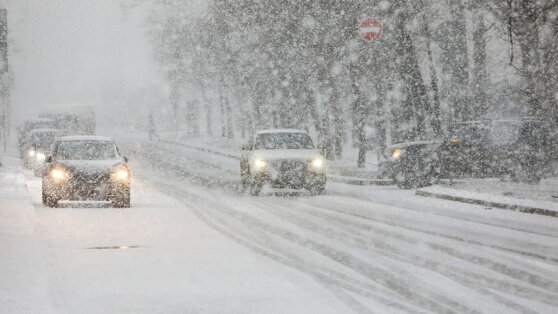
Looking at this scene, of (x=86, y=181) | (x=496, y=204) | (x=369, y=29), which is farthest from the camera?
(x=369, y=29)

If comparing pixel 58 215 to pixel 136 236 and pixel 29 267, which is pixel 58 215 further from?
pixel 29 267

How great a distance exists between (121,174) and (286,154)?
517 cm

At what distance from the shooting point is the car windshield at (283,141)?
24.5 meters

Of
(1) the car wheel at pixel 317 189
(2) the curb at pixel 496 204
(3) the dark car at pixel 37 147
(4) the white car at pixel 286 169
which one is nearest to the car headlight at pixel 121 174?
(4) the white car at pixel 286 169

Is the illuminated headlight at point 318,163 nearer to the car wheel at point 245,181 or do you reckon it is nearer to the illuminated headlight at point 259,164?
the illuminated headlight at point 259,164

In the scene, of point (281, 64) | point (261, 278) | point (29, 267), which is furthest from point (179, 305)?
point (281, 64)

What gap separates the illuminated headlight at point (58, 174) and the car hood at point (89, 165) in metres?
0.14

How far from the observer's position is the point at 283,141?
81.1ft

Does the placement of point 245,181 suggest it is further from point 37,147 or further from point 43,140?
point 43,140

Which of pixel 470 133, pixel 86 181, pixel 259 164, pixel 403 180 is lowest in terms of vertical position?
pixel 403 180

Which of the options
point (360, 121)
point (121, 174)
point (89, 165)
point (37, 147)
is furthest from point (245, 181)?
point (37, 147)

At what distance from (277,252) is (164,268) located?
216cm

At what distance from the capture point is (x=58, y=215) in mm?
17453

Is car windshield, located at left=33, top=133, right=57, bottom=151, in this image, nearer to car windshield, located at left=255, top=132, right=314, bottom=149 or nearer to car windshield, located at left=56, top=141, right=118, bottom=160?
car windshield, located at left=255, top=132, right=314, bottom=149
